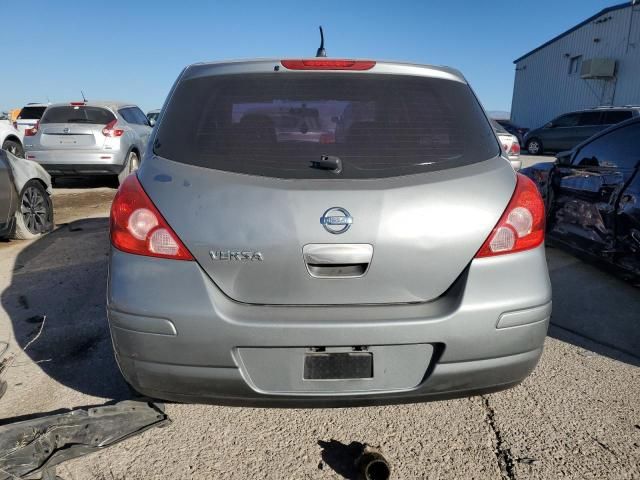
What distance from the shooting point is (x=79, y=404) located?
244cm

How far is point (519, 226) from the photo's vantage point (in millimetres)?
1896

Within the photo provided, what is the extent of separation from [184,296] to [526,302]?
1.30 meters

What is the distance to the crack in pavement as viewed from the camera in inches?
78.5

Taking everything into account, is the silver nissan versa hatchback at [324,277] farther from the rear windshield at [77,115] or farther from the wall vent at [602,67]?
the wall vent at [602,67]

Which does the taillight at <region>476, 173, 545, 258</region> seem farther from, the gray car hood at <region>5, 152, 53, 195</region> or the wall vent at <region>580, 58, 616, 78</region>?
the wall vent at <region>580, 58, 616, 78</region>

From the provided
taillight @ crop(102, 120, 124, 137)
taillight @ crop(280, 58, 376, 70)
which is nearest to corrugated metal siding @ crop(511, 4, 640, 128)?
taillight @ crop(102, 120, 124, 137)

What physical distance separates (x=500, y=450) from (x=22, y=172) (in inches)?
225

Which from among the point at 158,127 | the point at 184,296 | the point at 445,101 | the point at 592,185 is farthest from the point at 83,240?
the point at 592,185

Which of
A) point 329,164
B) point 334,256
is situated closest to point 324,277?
point 334,256

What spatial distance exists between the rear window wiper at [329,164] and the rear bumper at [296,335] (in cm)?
53

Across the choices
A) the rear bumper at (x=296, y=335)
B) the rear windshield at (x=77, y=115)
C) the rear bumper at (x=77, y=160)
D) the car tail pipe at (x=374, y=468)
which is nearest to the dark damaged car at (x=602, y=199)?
the rear bumper at (x=296, y=335)

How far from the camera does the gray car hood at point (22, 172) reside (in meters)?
5.40

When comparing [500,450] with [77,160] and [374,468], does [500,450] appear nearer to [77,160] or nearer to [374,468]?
[374,468]

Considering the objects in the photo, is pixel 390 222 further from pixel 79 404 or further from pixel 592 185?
pixel 592 185
